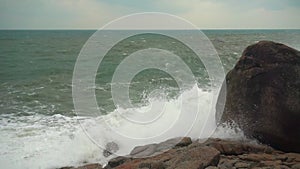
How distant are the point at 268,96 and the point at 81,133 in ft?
15.9

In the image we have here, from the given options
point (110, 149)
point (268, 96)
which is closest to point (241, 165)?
point (268, 96)

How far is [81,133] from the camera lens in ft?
27.3

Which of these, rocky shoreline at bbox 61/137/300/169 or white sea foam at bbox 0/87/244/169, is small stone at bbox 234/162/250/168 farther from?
white sea foam at bbox 0/87/244/169

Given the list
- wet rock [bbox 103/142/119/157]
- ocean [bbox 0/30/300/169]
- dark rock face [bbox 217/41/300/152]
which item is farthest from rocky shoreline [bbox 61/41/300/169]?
wet rock [bbox 103/142/119/157]

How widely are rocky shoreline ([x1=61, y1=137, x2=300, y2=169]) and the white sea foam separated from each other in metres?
0.80

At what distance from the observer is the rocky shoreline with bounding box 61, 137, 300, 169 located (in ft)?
14.6

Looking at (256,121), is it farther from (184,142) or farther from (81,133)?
(81,133)

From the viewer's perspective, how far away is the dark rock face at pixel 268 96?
18.4 feet

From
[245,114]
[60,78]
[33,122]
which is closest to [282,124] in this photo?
[245,114]

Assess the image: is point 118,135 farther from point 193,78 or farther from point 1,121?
point 193,78

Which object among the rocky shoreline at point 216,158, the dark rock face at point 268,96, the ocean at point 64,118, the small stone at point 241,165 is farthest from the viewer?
the ocean at point 64,118

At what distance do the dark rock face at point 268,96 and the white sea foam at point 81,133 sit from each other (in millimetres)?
464

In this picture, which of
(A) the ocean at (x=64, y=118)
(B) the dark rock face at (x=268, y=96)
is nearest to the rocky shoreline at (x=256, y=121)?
(B) the dark rock face at (x=268, y=96)

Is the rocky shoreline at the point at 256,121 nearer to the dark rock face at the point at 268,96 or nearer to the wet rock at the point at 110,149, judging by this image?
the dark rock face at the point at 268,96
